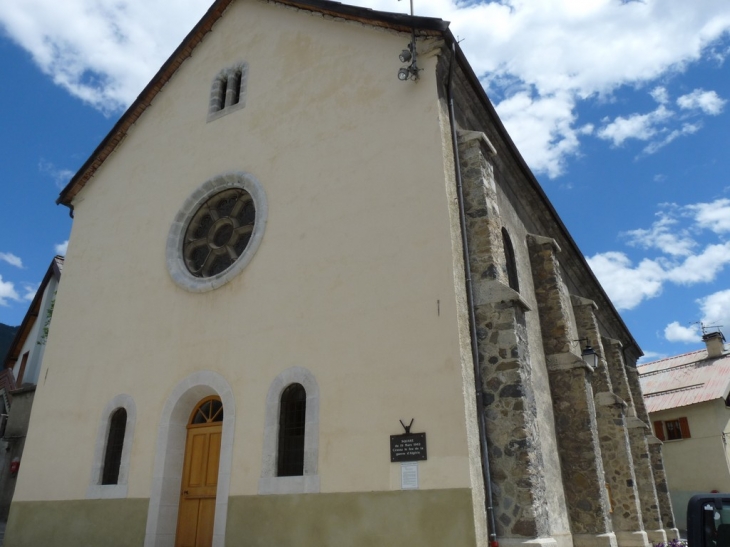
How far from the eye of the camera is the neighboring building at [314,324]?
7.65m

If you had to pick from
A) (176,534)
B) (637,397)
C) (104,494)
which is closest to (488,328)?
(176,534)

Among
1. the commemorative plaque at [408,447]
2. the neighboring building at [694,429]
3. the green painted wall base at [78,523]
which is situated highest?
the neighboring building at [694,429]

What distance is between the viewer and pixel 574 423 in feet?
35.0

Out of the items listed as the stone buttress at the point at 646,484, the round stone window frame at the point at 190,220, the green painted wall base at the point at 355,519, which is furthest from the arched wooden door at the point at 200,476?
the stone buttress at the point at 646,484

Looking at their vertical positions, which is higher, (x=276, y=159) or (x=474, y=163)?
(x=276, y=159)

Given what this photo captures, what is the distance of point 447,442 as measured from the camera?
285 inches

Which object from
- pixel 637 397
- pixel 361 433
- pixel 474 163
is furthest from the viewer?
pixel 637 397

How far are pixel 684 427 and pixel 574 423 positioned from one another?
764 inches

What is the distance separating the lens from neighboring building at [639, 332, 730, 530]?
24.9m

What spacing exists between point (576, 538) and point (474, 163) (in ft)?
21.8

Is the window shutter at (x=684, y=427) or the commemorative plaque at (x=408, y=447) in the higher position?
the window shutter at (x=684, y=427)

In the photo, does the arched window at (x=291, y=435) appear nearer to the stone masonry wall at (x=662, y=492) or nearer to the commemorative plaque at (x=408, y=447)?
the commemorative plaque at (x=408, y=447)

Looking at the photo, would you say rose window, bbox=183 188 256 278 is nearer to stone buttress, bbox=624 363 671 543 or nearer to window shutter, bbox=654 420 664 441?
stone buttress, bbox=624 363 671 543

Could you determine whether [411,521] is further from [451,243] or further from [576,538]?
[576,538]
